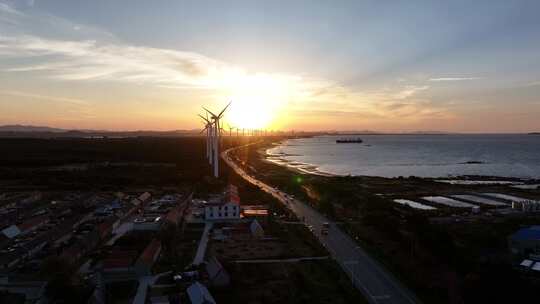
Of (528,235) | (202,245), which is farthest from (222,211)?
(528,235)

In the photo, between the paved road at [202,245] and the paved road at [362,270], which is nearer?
the paved road at [362,270]

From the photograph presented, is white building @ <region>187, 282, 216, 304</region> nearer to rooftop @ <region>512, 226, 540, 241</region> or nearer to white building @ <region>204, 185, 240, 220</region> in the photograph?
white building @ <region>204, 185, 240, 220</region>

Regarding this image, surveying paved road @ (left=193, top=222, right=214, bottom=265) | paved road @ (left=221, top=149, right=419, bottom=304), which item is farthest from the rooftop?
paved road @ (left=193, top=222, right=214, bottom=265)

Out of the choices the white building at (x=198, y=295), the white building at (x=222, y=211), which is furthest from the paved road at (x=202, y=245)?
the white building at (x=198, y=295)

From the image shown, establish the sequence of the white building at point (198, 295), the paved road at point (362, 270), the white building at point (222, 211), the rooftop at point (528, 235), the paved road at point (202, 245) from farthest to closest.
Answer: the white building at point (222, 211), the rooftop at point (528, 235), the paved road at point (202, 245), the paved road at point (362, 270), the white building at point (198, 295)

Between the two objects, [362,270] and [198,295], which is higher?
[198,295]

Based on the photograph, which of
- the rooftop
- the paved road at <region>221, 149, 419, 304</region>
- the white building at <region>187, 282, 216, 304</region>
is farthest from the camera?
the rooftop

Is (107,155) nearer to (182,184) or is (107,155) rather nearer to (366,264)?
(182,184)

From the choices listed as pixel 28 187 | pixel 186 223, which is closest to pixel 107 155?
pixel 28 187

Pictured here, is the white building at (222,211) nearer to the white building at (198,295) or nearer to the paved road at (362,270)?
the paved road at (362,270)

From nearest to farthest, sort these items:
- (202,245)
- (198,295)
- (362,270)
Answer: (198,295)
(362,270)
(202,245)

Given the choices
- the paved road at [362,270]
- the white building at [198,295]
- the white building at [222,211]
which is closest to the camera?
the white building at [198,295]

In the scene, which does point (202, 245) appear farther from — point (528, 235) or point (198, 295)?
point (528, 235)
